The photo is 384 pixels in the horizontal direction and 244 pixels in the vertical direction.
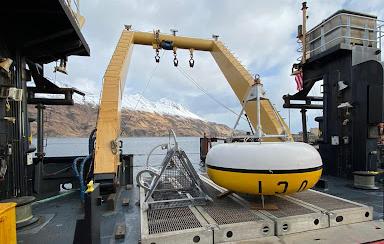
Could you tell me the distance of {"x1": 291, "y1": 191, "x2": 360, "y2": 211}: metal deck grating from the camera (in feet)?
14.1

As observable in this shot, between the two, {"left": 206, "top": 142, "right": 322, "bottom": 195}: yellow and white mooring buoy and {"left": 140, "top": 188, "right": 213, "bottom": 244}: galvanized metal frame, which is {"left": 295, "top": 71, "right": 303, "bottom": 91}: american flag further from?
{"left": 140, "top": 188, "right": 213, "bottom": 244}: galvanized metal frame

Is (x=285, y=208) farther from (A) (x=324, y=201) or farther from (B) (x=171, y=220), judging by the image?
(B) (x=171, y=220)

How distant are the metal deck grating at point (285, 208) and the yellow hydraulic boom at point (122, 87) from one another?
1.37 m

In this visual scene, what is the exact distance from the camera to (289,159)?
3.99 metres

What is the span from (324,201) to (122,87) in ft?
19.2

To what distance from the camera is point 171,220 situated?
12.7 feet

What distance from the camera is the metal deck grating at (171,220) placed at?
357cm

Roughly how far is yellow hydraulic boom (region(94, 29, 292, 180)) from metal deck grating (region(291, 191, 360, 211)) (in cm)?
117

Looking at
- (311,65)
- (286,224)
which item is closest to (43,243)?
(286,224)

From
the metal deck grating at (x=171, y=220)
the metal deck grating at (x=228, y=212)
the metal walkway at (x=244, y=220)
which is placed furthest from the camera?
the metal deck grating at (x=228, y=212)

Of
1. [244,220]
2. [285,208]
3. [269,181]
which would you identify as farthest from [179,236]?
[285,208]

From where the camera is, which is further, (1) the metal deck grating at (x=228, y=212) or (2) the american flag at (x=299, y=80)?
(2) the american flag at (x=299, y=80)

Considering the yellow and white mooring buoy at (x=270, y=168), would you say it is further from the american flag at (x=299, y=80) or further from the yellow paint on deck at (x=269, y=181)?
the american flag at (x=299, y=80)

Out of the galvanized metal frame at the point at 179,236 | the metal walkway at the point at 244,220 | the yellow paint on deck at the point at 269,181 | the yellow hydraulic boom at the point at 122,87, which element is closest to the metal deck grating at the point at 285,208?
the metal walkway at the point at 244,220
